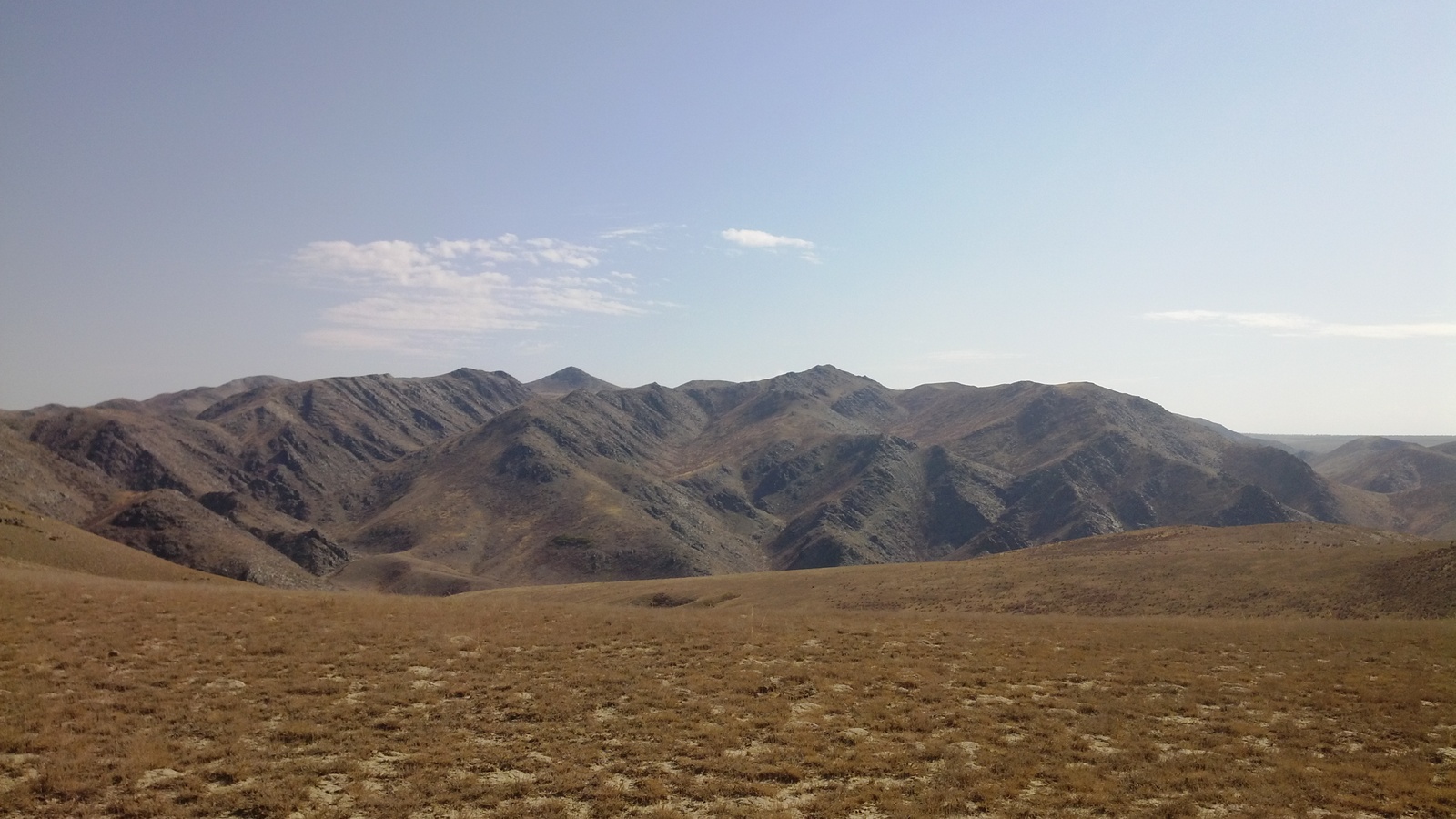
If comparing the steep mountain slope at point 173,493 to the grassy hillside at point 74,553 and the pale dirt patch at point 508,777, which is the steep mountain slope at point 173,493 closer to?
the grassy hillside at point 74,553

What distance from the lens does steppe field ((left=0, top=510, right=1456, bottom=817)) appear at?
43.9ft

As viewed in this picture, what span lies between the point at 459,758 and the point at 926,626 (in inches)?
941

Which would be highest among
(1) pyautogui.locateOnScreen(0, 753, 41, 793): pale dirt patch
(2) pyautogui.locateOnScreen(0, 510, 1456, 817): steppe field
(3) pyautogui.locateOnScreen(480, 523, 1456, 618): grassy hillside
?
(1) pyautogui.locateOnScreen(0, 753, 41, 793): pale dirt patch

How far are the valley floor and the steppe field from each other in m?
0.09

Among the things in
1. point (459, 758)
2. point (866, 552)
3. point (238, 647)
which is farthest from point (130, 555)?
point (866, 552)

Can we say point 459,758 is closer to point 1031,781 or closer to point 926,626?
point 1031,781

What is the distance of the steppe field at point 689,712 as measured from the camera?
43.9 feet

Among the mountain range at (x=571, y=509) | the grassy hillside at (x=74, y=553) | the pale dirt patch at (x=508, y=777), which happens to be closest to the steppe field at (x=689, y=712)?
the pale dirt patch at (x=508, y=777)

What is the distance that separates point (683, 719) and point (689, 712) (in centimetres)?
64

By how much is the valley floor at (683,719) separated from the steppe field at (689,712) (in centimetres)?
9

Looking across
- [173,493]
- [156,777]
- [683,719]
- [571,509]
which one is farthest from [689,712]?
[571,509]

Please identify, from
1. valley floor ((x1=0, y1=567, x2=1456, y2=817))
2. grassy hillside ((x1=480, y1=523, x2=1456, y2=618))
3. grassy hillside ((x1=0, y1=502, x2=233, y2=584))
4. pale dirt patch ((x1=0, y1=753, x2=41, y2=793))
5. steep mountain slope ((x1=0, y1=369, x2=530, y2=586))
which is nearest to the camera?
pale dirt patch ((x1=0, y1=753, x2=41, y2=793))

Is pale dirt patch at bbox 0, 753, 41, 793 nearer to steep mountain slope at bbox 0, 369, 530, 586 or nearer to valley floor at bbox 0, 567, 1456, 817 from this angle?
valley floor at bbox 0, 567, 1456, 817

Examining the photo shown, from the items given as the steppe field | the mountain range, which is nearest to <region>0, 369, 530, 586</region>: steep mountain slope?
the mountain range
